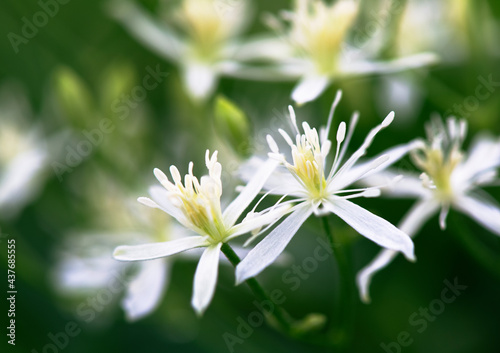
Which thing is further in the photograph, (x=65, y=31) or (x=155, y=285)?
(x=65, y=31)

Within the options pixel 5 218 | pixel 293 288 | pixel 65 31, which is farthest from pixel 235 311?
pixel 65 31

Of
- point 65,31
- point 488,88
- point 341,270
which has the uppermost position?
point 65,31

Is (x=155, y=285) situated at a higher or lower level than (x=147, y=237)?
lower

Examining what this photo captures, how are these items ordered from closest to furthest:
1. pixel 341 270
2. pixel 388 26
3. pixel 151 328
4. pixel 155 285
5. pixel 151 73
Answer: pixel 341 270 → pixel 155 285 → pixel 388 26 → pixel 151 328 → pixel 151 73

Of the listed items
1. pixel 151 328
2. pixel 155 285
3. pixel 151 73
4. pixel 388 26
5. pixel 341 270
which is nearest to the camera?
pixel 341 270

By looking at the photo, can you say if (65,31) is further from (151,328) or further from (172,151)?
(151,328)
